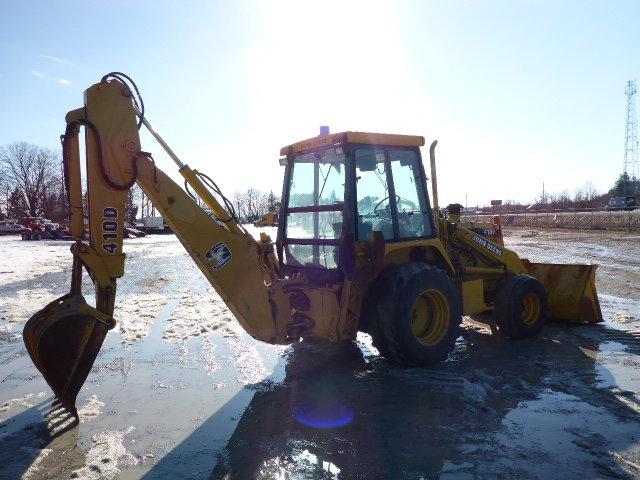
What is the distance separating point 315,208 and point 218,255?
1.33 m

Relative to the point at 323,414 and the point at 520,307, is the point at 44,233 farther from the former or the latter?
the point at 323,414

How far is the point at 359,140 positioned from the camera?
480cm

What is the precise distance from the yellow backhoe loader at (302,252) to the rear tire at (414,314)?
1 cm

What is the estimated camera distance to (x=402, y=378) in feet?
15.3

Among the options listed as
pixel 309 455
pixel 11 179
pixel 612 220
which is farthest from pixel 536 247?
pixel 11 179

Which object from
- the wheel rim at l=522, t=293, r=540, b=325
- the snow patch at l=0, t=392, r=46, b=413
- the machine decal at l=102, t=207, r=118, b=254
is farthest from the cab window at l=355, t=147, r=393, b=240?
the snow patch at l=0, t=392, r=46, b=413

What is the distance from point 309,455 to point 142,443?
1.26 meters

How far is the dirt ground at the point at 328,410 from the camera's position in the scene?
3.13 metres

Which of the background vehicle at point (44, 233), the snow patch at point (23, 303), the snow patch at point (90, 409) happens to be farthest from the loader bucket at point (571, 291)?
the background vehicle at point (44, 233)

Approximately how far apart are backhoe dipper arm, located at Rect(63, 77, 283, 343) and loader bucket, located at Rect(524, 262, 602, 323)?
15.3ft

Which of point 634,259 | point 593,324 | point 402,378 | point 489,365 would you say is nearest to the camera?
point 402,378

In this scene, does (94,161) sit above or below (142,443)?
above

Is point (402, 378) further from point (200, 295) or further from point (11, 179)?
point (11, 179)

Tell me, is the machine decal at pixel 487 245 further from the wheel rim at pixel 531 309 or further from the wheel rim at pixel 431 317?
the wheel rim at pixel 431 317
